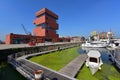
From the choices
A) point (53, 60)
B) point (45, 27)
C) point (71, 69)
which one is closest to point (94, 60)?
point (71, 69)

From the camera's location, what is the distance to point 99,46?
184 ft

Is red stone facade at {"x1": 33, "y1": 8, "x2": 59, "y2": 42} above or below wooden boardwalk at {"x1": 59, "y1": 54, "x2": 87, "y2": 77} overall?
above

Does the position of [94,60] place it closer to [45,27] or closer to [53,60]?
[53,60]

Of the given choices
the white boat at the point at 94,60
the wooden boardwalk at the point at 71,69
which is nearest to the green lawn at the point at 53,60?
the wooden boardwalk at the point at 71,69

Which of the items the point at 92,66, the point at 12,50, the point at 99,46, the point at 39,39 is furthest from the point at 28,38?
the point at 92,66

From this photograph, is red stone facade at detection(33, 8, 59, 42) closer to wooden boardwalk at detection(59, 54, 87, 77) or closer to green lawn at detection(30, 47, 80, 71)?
green lawn at detection(30, 47, 80, 71)

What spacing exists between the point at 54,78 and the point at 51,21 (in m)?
66.0

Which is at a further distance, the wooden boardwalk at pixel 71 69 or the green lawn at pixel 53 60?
the green lawn at pixel 53 60

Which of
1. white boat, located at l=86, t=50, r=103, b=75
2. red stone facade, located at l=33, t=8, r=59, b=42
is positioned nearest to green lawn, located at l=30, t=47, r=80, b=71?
white boat, located at l=86, t=50, r=103, b=75

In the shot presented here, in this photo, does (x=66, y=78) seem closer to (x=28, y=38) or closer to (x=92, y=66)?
(x=92, y=66)

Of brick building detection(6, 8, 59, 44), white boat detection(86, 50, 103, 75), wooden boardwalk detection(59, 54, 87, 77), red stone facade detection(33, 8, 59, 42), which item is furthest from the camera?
red stone facade detection(33, 8, 59, 42)

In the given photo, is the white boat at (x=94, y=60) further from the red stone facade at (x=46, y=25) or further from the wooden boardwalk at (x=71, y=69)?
the red stone facade at (x=46, y=25)

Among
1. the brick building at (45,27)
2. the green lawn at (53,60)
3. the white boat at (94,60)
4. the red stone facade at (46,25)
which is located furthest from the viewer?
the red stone facade at (46,25)

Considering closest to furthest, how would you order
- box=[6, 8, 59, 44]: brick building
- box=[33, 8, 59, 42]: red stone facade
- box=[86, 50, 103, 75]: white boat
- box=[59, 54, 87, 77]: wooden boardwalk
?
box=[59, 54, 87, 77]: wooden boardwalk < box=[86, 50, 103, 75]: white boat < box=[6, 8, 59, 44]: brick building < box=[33, 8, 59, 42]: red stone facade
